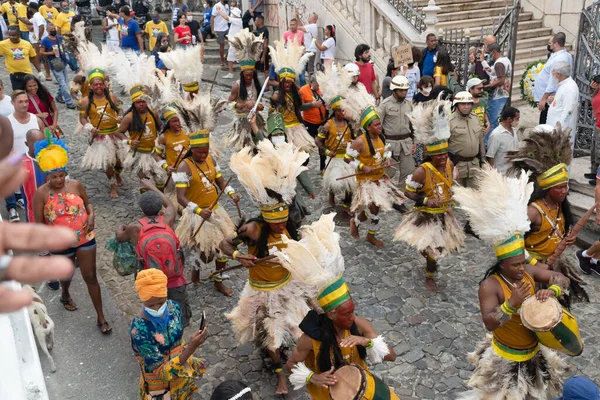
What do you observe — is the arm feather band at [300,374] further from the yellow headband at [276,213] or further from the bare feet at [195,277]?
the bare feet at [195,277]

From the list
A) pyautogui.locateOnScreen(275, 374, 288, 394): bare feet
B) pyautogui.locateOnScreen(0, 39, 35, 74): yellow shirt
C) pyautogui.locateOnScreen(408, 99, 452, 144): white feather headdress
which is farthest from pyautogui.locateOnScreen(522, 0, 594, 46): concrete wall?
pyautogui.locateOnScreen(0, 39, 35, 74): yellow shirt

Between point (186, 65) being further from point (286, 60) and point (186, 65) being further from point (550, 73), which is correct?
point (550, 73)

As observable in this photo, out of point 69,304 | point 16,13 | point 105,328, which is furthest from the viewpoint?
point 16,13

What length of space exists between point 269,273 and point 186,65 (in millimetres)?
5580

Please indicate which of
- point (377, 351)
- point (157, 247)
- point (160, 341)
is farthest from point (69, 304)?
point (377, 351)

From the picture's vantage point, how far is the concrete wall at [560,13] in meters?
14.3

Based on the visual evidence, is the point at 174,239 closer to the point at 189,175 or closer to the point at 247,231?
the point at 247,231

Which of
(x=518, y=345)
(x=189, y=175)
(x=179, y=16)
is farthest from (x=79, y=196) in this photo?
(x=179, y=16)

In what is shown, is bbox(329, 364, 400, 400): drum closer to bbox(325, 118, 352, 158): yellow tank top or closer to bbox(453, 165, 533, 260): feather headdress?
bbox(453, 165, 533, 260): feather headdress

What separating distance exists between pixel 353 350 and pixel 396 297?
3.03m

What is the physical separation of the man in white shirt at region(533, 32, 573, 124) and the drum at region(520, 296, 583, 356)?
246 inches

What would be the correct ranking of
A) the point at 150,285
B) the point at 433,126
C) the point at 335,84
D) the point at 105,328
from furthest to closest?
the point at 335,84
the point at 433,126
the point at 105,328
the point at 150,285

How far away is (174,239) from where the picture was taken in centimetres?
531

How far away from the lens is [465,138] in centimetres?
830
